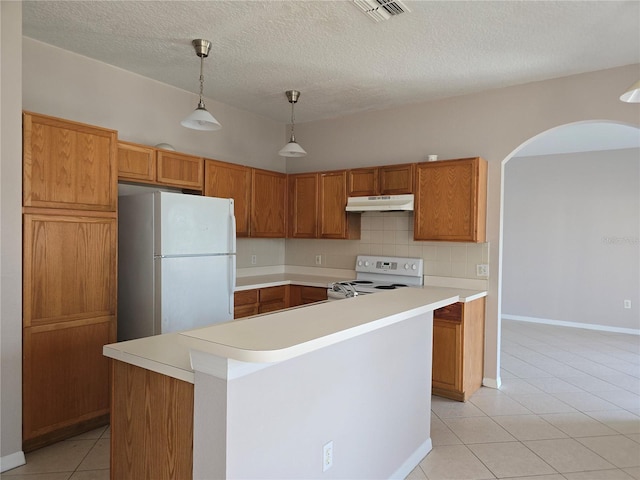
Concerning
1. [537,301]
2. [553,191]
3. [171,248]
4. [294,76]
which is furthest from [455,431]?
[553,191]

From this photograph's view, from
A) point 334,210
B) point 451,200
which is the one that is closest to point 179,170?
point 334,210

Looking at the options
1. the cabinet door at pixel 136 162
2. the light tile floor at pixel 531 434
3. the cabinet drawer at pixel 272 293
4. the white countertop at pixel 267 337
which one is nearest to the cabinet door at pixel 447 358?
the light tile floor at pixel 531 434

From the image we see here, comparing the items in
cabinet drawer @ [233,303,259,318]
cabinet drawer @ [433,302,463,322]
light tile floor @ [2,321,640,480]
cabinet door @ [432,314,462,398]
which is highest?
cabinet drawer @ [433,302,463,322]

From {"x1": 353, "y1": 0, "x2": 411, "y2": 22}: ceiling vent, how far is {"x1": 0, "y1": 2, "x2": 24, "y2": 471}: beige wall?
1959mm

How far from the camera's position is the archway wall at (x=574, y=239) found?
5887 millimetres

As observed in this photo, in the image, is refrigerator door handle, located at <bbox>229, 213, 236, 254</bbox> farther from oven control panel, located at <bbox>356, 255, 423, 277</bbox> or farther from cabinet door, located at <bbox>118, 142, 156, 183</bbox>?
oven control panel, located at <bbox>356, 255, 423, 277</bbox>

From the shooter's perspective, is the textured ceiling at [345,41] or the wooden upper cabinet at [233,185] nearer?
the textured ceiling at [345,41]

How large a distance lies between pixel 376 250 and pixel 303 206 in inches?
37.9

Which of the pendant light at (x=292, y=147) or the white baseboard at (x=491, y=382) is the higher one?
the pendant light at (x=292, y=147)

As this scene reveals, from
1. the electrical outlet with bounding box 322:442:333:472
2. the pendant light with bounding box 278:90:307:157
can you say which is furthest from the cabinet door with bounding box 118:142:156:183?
the electrical outlet with bounding box 322:442:333:472

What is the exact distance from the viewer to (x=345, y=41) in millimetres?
2812

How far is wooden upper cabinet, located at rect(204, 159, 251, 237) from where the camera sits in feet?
12.5

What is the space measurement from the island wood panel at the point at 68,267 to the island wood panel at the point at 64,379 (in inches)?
3.6

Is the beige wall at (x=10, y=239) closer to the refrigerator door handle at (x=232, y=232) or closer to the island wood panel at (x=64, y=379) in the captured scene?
the island wood panel at (x=64, y=379)
